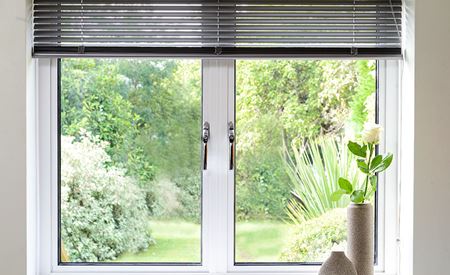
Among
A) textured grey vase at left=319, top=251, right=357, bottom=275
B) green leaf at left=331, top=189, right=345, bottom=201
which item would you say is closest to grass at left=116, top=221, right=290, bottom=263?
green leaf at left=331, top=189, right=345, bottom=201

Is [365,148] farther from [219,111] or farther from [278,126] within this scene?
[219,111]

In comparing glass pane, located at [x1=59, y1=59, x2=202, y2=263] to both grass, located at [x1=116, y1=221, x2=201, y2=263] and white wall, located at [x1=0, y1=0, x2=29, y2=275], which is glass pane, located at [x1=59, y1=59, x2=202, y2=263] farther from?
white wall, located at [x1=0, y1=0, x2=29, y2=275]

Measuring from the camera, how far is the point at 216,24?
3031 millimetres

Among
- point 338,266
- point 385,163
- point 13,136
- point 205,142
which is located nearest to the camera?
point 338,266

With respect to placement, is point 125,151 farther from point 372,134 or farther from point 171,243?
point 372,134

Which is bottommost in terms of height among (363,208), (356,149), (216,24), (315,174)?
(363,208)

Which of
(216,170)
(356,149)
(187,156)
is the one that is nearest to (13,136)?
(187,156)

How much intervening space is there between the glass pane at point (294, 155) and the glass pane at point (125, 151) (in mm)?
237

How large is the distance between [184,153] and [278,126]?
1.33ft

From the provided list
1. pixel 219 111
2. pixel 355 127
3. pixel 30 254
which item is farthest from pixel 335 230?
pixel 30 254

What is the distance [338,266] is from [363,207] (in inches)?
11.6

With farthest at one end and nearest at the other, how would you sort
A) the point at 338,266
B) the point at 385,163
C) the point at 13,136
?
1. the point at 385,163
2. the point at 13,136
3. the point at 338,266

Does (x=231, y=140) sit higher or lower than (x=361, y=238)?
higher

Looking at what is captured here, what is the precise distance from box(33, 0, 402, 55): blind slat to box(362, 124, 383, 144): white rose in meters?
0.31
